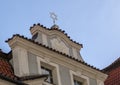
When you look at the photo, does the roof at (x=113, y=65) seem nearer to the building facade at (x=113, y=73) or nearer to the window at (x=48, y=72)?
the building facade at (x=113, y=73)

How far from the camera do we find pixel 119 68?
2319 cm

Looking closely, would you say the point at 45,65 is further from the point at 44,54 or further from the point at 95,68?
the point at 95,68

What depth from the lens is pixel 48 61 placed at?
19.2 m

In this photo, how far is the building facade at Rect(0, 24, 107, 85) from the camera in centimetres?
1823

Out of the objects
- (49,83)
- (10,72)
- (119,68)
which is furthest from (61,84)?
(119,68)

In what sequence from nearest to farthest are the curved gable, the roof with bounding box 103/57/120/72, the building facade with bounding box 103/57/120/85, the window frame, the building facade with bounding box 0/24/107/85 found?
the building facade with bounding box 0/24/107/85
the window frame
the curved gable
the building facade with bounding box 103/57/120/85
the roof with bounding box 103/57/120/72

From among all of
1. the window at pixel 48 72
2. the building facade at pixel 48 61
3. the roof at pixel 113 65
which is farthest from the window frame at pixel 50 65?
the roof at pixel 113 65

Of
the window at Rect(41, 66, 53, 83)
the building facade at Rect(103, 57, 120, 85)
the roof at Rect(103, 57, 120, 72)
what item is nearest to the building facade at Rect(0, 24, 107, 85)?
the window at Rect(41, 66, 53, 83)

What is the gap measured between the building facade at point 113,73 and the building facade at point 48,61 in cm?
152

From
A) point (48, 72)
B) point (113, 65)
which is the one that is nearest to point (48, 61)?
point (48, 72)

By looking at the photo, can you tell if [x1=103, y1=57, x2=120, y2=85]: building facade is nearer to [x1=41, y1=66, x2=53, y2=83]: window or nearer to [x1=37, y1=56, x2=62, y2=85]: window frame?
[x1=37, y1=56, x2=62, y2=85]: window frame

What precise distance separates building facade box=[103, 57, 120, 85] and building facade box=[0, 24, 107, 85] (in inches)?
59.9

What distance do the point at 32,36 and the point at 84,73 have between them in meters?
2.38

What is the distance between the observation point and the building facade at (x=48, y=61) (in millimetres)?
18234
